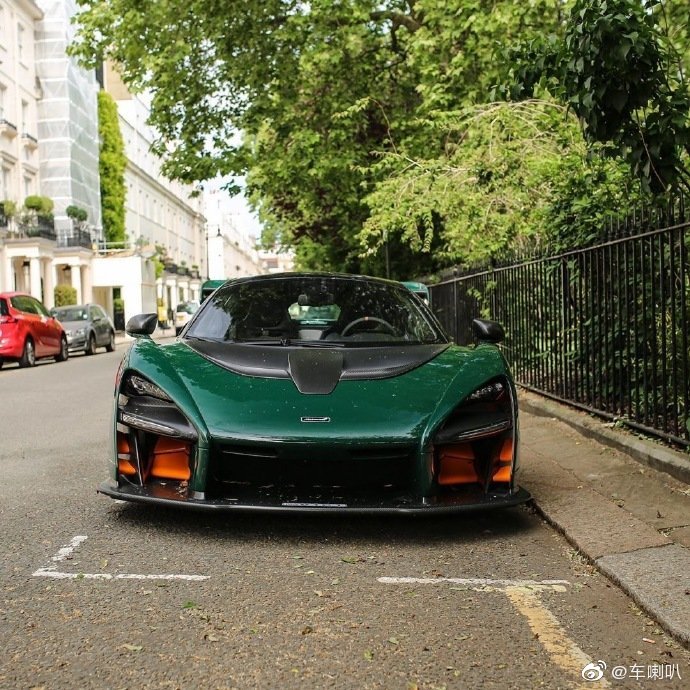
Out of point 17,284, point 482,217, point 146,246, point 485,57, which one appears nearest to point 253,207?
point 485,57

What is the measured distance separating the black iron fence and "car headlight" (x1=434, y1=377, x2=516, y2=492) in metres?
1.74

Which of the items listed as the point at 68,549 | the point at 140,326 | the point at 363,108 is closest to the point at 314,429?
the point at 68,549

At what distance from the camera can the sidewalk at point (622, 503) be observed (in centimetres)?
365

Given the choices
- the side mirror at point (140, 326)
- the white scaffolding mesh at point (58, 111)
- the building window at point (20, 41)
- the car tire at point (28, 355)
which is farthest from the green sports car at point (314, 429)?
the white scaffolding mesh at point (58, 111)

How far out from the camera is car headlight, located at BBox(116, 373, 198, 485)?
4.40 meters

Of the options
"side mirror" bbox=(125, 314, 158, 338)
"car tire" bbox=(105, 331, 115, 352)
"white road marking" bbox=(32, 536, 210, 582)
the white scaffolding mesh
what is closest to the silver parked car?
"car tire" bbox=(105, 331, 115, 352)

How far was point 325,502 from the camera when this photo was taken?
14.0 feet

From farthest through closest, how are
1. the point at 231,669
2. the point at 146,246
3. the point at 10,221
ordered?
the point at 146,246 → the point at 10,221 → the point at 231,669

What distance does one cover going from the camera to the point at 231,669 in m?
2.82

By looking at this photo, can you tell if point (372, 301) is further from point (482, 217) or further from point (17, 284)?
point (17, 284)

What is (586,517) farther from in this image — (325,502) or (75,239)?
(75,239)

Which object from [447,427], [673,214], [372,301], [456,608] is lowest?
[456,608]

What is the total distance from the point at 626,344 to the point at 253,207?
22.3 m

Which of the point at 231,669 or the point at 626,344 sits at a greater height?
the point at 626,344
